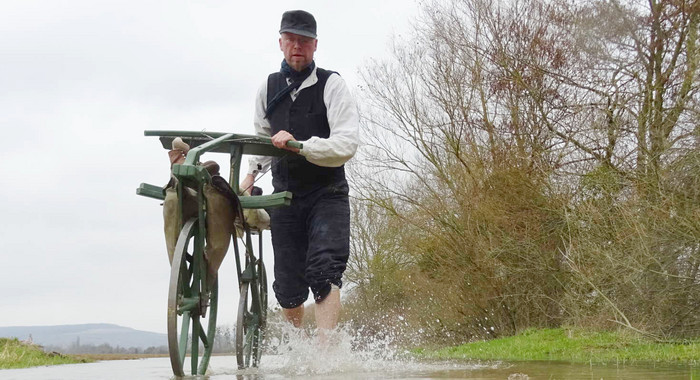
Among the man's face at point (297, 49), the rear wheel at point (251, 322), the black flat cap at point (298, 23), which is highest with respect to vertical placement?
the black flat cap at point (298, 23)

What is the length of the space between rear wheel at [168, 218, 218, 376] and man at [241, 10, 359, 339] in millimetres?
699

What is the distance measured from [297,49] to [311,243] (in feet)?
4.16

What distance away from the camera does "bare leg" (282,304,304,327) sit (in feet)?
19.3

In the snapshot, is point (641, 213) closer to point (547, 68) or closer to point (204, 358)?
point (204, 358)

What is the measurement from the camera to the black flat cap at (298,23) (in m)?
5.53

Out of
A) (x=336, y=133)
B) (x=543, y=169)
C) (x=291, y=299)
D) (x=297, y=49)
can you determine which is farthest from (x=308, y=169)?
(x=543, y=169)

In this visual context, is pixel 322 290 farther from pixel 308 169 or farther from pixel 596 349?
pixel 596 349

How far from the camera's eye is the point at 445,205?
1872 cm

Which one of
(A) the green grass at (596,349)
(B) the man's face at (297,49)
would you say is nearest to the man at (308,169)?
(B) the man's face at (297,49)

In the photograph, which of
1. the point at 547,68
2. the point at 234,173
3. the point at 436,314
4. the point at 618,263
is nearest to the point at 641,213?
the point at 618,263

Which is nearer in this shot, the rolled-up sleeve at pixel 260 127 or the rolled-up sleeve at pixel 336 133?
the rolled-up sleeve at pixel 336 133

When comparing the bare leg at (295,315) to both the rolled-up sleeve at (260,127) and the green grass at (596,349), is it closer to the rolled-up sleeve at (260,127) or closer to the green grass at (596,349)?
the rolled-up sleeve at (260,127)

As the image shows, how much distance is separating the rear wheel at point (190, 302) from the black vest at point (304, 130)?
0.92 meters

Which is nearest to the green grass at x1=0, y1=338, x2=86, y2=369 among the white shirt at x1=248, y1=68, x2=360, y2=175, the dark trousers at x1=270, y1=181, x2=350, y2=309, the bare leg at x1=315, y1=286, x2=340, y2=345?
the dark trousers at x1=270, y1=181, x2=350, y2=309
